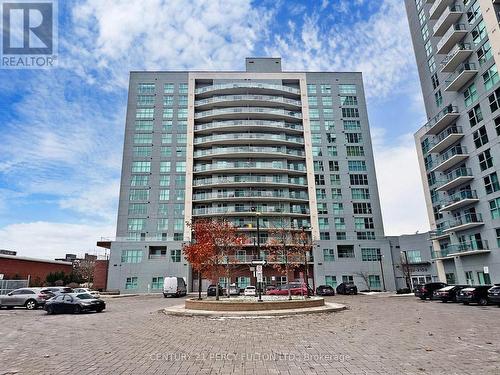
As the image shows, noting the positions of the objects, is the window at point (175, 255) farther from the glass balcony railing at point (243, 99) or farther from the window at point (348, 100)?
the window at point (348, 100)

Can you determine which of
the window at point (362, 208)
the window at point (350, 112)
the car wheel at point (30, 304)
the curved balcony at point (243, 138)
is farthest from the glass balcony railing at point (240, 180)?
the car wheel at point (30, 304)

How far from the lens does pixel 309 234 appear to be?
58781 mm

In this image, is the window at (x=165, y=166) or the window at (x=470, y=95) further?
the window at (x=165, y=166)

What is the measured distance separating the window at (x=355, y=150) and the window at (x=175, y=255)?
38132 millimetres

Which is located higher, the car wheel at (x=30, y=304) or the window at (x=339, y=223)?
the window at (x=339, y=223)

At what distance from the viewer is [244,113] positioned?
211 ft

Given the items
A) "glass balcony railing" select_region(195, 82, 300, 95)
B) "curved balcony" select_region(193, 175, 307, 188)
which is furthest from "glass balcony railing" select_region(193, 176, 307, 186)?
"glass balcony railing" select_region(195, 82, 300, 95)

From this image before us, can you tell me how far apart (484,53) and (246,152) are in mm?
38012

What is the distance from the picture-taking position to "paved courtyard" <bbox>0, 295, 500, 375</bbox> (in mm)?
7289

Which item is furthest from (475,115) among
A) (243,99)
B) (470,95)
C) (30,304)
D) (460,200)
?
(30,304)

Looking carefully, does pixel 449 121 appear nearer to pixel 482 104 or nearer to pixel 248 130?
pixel 482 104

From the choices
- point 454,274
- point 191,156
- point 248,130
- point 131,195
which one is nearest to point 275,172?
point 248,130

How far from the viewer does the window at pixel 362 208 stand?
200ft

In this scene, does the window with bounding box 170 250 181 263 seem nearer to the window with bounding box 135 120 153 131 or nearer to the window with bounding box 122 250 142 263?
the window with bounding box 122 250 142 263
